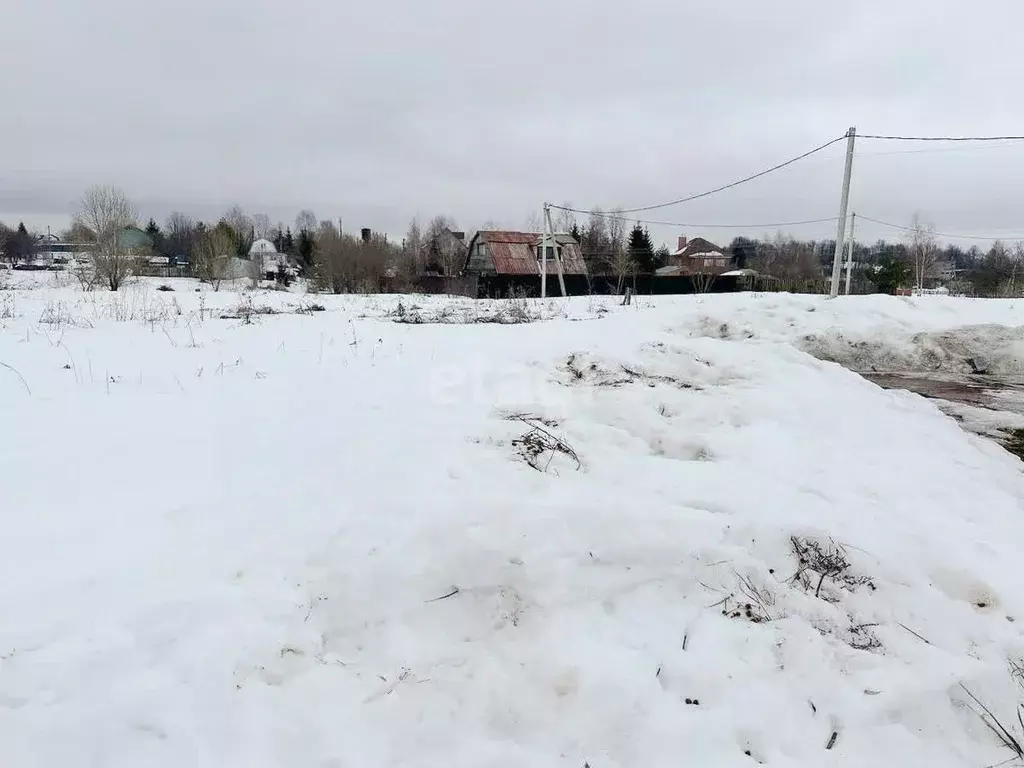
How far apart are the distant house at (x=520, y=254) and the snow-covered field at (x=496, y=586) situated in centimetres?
3327

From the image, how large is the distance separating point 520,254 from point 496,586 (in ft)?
121

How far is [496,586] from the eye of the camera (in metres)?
2.44

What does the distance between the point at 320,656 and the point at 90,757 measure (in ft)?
2.25

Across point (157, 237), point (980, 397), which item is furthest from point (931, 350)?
point (157, 237)

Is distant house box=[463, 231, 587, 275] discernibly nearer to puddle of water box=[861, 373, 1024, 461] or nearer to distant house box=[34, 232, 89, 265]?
puddle of water box=[861, 373, 1024, 461]

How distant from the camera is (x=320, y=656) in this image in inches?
82.9

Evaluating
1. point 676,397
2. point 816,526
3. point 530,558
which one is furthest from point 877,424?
point 530,558

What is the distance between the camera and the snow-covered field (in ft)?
6.12

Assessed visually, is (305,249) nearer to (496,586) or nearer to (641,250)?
(641,250)

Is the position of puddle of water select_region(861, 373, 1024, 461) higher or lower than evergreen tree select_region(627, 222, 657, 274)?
lower

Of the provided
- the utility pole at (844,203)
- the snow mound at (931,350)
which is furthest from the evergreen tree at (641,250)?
the snow mound at (931,350)

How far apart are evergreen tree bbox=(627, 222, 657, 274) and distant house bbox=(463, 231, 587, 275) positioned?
24.7ft

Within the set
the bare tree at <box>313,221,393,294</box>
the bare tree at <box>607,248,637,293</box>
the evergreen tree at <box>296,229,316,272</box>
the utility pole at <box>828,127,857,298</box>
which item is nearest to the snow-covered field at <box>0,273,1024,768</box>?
the utility pole at <box>828,127,857,298</box>

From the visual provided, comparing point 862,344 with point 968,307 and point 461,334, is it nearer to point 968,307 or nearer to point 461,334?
point 968,307
